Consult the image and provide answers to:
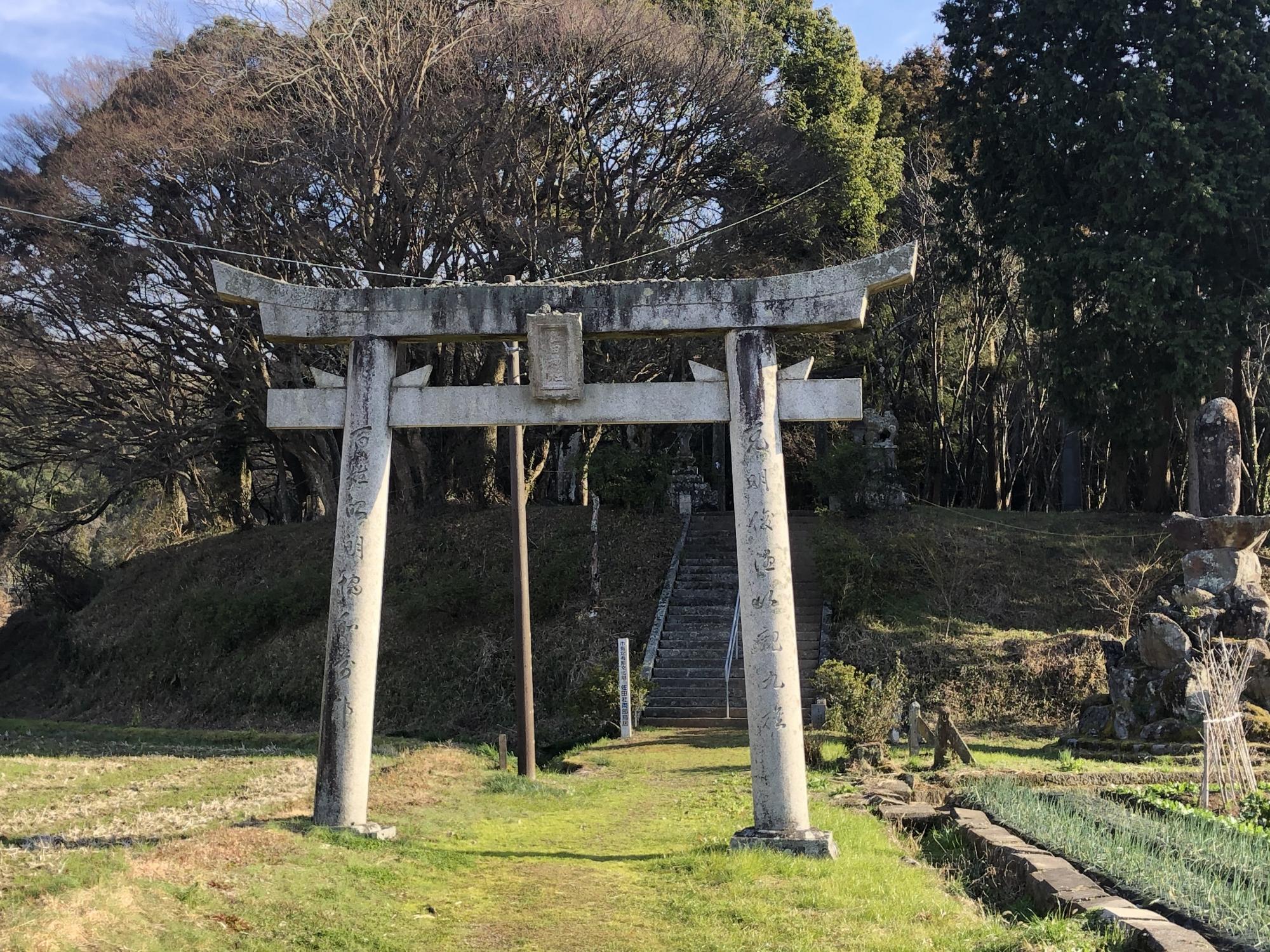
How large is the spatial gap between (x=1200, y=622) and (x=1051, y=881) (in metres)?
9.82

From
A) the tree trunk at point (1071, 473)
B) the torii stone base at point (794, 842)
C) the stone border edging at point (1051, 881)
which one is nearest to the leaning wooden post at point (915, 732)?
the stone border edging at point (1051, 881)

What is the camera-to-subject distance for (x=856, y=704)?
1619 centimetres

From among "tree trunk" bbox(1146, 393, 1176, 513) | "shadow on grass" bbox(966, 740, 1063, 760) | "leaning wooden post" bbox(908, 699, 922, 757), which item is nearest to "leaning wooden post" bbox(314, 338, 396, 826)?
"leaning wooden post" bbox(908, 699, 922, 757)

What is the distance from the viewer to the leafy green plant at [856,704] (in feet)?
52.3

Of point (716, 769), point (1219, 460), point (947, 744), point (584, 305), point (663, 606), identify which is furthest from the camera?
point (663, 606)

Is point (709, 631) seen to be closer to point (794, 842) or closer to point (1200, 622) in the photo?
point (1200, 622)

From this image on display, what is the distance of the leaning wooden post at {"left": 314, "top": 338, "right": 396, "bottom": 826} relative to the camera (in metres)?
9.76

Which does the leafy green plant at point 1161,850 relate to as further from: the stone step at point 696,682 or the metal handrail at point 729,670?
the stone step at point 696,682

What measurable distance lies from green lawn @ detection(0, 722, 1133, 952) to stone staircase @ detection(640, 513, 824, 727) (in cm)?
712

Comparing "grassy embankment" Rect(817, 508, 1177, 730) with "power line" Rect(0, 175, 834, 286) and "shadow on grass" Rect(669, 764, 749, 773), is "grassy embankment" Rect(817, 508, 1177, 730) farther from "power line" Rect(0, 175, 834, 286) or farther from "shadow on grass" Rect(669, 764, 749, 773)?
"power line" Rect(0, 175, 834, 286)

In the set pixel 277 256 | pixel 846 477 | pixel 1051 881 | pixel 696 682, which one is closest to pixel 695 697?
pixel 696 682

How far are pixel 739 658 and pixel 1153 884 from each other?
Result: 48.9ft

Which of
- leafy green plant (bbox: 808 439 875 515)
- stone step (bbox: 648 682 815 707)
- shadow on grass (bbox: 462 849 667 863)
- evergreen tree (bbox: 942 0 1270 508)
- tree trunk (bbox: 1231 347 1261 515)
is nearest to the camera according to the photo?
shadow on grass (bbox: 462 849 667 863)

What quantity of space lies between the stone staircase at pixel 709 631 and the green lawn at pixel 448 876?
7121mm
